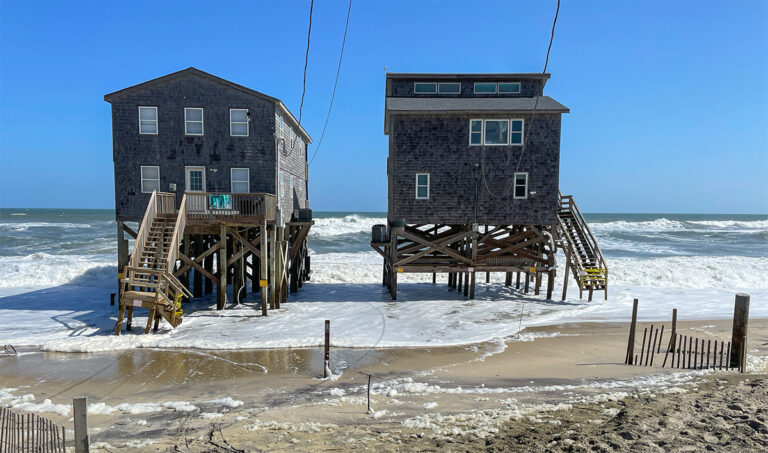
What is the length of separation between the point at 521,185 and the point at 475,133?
3284 mm

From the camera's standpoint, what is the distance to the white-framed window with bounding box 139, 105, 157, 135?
18781mm

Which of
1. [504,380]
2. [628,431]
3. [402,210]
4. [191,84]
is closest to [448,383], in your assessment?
[504,380]

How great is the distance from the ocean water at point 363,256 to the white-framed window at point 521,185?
413 inches

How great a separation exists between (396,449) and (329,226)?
5381 cm

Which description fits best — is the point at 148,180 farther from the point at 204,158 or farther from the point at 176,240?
the point at 176,240

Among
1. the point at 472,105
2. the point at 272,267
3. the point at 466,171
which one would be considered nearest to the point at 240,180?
the point at 272,267

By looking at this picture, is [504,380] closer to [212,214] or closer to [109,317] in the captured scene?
[212,214]

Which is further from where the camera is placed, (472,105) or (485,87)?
(485,87)

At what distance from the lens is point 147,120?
61.8 ft

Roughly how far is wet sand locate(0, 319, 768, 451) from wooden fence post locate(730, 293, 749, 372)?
3.83 ft

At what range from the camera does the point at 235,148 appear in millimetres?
19297

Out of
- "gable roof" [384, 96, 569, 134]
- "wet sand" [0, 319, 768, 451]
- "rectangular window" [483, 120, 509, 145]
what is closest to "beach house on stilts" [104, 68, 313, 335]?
"gable roof" [384, 96, 569, 134]

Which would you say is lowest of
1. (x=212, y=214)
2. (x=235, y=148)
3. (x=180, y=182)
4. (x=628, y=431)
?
(x=628, y=431)

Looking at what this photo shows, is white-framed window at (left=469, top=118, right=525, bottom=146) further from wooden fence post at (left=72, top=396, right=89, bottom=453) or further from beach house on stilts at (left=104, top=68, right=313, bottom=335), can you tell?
wooden fence post at (left=72, top=396, right=89, bottom=453)
